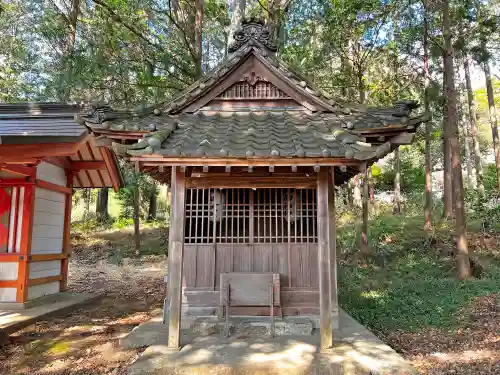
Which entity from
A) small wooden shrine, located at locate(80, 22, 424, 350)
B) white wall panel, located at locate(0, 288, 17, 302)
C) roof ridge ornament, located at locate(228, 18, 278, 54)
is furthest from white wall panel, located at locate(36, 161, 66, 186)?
roof ridge ornament, located at locate(228, 18, 278, 54)

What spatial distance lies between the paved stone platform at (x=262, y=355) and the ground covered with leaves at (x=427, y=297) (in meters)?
0.99

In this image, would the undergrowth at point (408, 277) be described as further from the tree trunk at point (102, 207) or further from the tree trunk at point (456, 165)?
the tree trunk at point (102, 207)

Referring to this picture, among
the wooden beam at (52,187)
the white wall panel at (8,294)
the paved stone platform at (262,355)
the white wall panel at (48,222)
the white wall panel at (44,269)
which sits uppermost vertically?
the wooden beam at (52,187)

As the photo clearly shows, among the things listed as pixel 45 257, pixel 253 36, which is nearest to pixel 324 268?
pixel 253 36

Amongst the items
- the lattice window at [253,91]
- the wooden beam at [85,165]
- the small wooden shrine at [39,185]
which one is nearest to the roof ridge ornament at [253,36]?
the lattice window at [253,91]

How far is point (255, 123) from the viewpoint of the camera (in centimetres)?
615

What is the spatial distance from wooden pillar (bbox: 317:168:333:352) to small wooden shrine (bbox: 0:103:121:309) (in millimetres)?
4931

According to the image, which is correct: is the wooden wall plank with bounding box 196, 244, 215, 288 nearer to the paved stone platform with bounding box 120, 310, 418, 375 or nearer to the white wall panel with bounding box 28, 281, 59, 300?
the paved stone platform with bounding box 120, 310, 418, 375

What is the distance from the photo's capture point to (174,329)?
17.2 feet

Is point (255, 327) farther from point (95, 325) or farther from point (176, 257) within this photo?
point (95, 325)

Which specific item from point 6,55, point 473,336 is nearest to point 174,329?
point 473,336

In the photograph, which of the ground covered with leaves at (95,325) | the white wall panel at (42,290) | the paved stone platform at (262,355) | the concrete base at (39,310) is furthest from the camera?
the white wall panel at (42,290)

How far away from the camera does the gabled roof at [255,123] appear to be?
16.2 feet

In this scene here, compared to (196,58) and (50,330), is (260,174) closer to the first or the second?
(50,330)
